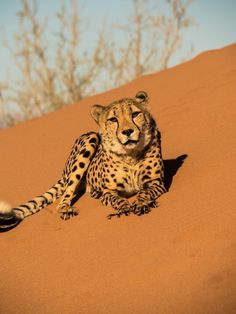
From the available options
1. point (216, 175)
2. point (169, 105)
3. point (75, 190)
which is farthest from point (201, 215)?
point (169, 105)

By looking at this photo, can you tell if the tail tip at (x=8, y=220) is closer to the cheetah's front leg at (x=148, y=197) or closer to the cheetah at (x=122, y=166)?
the cheetah at (x=122, y=166)

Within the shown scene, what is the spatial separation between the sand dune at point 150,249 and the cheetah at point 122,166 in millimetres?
123

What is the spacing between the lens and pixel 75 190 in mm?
5910

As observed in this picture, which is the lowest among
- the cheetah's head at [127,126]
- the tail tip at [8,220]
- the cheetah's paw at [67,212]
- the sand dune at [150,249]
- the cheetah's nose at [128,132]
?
the sand dune at [150,249]

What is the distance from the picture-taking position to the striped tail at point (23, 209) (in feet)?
16.8

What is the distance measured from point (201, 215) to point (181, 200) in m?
0.47

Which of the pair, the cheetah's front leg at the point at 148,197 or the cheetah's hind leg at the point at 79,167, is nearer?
the cheetah's front leg at the point at 148,197

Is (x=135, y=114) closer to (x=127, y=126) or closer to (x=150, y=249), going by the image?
(x=127, y=126)

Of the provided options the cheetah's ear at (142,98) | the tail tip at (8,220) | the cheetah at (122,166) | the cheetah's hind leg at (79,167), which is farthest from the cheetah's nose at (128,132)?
the tail tip at (8,220)

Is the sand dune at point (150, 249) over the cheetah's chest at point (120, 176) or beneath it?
beneath

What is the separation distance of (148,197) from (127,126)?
652 millimetres

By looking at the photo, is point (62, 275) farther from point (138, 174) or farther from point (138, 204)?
point (138, 174)

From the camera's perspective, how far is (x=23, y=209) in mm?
5637

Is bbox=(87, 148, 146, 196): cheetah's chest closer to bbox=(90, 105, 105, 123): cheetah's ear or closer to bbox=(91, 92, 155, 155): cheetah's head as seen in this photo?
bbox=(91, 92, 155, 155): cheetah's head
